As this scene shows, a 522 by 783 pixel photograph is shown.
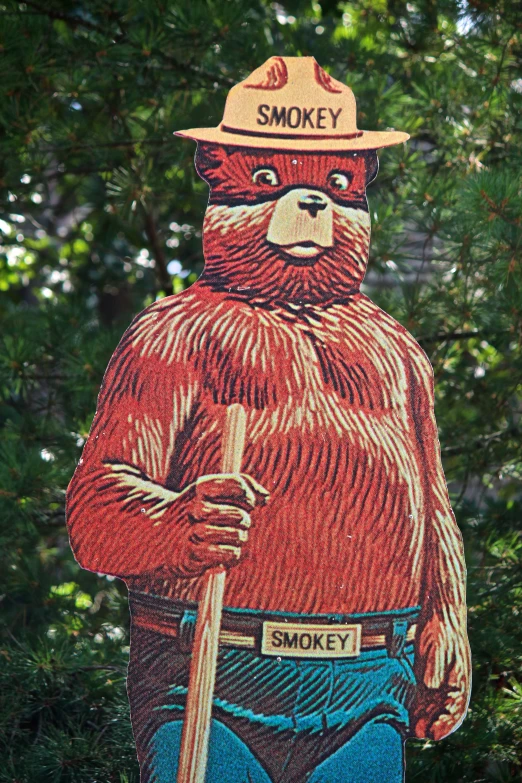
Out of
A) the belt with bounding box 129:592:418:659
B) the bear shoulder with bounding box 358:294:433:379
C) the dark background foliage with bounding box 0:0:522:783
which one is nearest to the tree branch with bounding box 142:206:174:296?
the dark background foliage with bounding box 0:0:522:783

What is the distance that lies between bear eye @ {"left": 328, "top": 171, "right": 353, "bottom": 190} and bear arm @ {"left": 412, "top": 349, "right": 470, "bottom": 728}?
0.36 meters

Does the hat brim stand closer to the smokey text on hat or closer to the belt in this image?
the smokey text on hat

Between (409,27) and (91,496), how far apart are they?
1753 mm

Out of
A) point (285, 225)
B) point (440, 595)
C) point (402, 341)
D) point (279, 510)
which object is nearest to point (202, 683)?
point (279, 510)

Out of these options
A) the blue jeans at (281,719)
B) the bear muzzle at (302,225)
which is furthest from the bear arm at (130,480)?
the bear muzzle at (302,225)

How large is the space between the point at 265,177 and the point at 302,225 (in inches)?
4.1

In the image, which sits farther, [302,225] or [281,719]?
[302,225]

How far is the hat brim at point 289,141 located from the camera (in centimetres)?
164

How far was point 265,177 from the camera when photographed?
165cm

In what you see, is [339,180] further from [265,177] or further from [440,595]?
[440,595]

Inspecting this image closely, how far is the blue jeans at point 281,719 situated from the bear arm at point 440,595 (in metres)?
0.09

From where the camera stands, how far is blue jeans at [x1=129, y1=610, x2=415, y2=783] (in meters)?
1.49

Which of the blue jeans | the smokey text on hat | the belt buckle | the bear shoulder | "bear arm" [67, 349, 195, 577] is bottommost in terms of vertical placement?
the blue jeans

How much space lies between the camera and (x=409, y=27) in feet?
8.83
